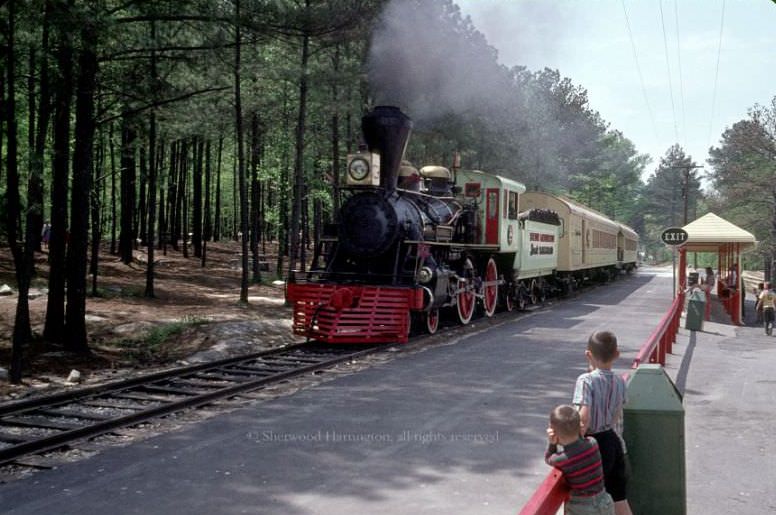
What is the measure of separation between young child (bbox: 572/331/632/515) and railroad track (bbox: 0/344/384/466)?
4.69 meters

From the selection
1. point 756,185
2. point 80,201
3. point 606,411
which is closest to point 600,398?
point 606,411

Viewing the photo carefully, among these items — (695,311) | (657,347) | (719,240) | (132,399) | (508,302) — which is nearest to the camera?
(132,399)

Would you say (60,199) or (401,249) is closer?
(60,199)

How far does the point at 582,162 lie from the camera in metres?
67.8

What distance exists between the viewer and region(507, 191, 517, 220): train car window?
1747cm

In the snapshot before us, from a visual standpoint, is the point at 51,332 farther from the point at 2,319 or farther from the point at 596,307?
the point at 596,307

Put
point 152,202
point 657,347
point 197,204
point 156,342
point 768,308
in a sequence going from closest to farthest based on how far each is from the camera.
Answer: point 657,347 < point 156,342 < point 768,308 < point 152,202 < point 197,204

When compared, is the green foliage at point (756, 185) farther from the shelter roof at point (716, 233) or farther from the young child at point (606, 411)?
the young child at point (606, 411)

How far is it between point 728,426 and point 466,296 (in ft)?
29.0

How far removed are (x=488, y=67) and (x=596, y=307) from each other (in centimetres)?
772

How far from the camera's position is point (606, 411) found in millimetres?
4164

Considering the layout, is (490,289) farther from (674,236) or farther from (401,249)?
(401,249)

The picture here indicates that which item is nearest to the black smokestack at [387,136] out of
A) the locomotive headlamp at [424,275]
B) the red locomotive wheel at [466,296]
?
the locomotive headlamp at [424,275]

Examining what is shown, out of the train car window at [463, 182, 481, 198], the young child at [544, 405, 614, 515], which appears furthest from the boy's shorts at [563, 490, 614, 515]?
the train car window at [463, 182, 481, 198]
